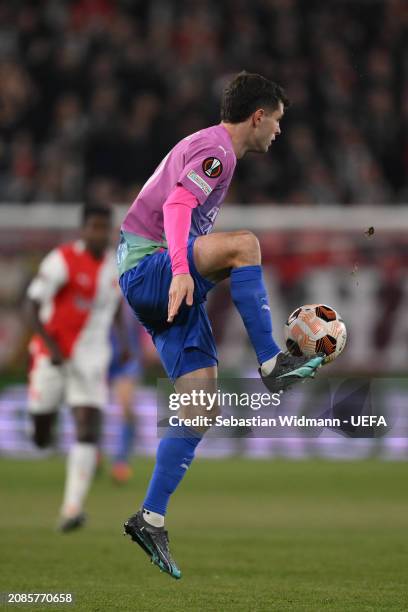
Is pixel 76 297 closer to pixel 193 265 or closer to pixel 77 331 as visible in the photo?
pixel 77 331

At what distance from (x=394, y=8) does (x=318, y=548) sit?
35.5 ft

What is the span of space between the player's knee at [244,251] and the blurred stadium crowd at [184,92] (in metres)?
9.29

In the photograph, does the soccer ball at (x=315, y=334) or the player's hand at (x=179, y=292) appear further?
the soccer ball at (x=315, y=334)

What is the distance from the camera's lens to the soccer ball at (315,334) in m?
5.31

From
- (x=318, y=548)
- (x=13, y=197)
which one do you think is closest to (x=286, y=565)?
(x=318, y=548)

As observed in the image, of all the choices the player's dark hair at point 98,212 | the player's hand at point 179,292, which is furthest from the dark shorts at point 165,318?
the player's dark hair at point 98,212

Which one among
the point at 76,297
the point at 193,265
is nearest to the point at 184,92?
the point at 76,297

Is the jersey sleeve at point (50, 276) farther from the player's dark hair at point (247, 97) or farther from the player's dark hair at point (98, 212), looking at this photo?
the player's dark hair at point (247, 97)

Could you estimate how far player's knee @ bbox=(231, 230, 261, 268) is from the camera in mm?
5230

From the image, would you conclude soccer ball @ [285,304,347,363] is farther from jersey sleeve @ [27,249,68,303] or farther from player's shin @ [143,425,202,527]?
jersey sleeve @ [27,249,68,303]

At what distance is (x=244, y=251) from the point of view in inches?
206

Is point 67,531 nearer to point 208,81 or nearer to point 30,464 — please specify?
point 30,464

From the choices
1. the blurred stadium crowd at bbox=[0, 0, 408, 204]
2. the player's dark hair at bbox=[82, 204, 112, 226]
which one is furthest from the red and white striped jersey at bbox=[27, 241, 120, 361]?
the blurred stadium crowd at bbox=[0, 0, 408, 204]

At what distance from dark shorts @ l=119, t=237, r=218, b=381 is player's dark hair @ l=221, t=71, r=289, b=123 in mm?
709
